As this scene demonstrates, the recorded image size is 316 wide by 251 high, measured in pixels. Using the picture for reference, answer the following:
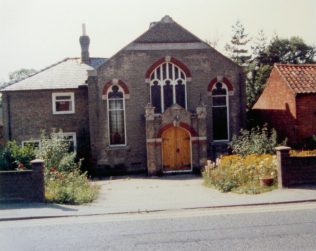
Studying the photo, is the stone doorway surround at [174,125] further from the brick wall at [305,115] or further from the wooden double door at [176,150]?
the brick wall at [305,115]

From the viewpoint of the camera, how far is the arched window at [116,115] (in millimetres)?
24094

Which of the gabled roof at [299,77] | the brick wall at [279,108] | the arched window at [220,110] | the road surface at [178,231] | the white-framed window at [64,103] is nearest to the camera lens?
the road surface at [178,231]

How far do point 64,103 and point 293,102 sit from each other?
14014mm

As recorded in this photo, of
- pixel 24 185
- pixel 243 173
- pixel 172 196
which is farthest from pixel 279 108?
pixel 24 185

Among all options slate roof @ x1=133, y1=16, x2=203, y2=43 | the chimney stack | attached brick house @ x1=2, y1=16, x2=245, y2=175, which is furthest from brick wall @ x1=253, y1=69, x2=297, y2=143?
the chimney stack

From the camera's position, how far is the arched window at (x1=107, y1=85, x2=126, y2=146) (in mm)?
24094

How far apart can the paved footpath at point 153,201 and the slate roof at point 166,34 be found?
9.87 m

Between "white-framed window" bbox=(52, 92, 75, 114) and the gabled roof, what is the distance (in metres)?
13.0

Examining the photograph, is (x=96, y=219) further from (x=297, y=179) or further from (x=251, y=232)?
(x=297, y=179)

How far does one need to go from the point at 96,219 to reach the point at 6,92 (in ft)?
53.7

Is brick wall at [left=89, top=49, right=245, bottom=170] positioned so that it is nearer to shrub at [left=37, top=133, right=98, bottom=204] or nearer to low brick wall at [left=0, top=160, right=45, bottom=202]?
shrub at [left=37, top=133, right=98, bottom=204]

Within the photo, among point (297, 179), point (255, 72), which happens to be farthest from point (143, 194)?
point (255, 72)

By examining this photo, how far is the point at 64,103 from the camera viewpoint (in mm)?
25922

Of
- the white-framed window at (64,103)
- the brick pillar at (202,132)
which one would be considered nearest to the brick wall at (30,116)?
the white-framed window at (64,103)
